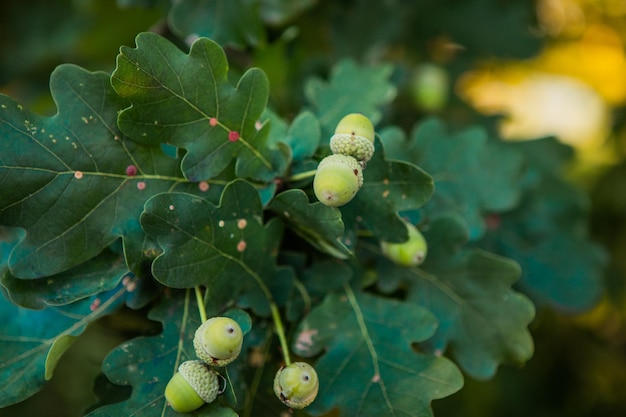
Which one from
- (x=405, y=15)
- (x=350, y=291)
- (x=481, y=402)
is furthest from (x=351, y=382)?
(x=481, y=402)

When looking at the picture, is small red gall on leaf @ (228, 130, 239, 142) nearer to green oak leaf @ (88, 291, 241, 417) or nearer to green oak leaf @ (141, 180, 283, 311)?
green oak leaf @ (141, 180, 283, 311)

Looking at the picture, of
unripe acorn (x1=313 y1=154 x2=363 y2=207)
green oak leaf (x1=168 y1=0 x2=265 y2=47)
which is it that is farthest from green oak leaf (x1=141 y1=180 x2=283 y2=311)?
green oak leaf (x1=168 y1=0 x2=265 y2=47)

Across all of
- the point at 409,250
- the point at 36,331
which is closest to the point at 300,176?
the point at 409,250

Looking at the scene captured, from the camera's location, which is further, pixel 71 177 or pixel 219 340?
pixel 71 177

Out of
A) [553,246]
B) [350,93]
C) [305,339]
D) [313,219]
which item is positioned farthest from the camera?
[553,246]

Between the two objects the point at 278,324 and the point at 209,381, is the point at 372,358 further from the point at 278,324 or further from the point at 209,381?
the point at 209,381
